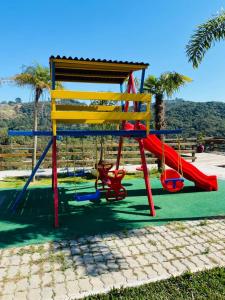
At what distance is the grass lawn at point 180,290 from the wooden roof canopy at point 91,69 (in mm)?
5130

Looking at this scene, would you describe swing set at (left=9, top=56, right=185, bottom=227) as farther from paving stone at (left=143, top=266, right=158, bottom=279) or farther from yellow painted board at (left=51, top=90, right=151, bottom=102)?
paving stone at (left=143, top=266, right=158, bottom=279)

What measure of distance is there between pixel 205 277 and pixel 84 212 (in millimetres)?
4331

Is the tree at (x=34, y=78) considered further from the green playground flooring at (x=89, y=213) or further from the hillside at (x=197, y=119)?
the hillside at (x=197, y=119)

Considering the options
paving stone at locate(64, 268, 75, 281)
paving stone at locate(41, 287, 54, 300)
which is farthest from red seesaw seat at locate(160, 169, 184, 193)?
paving stone at locate(41, 287, 54, 300)

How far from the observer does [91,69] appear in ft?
25.4

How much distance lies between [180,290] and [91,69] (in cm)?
577

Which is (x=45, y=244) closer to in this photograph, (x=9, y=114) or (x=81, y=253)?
(x=81, y=253)

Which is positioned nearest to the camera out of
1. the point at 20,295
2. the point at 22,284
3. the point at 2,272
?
the point at 20,295

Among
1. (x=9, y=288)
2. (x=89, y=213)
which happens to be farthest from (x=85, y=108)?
(x=9, y=288)

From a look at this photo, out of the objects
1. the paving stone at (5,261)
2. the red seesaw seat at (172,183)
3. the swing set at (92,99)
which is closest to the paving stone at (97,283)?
the paving stone at (5,261)

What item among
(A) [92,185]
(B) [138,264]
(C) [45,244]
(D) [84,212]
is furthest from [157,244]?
(A) [92,185]

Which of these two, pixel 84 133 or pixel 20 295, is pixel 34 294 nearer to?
pixel 20 295

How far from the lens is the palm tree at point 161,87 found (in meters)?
13.7

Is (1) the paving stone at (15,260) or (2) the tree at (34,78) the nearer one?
(1) the paving stone at (15,260)
